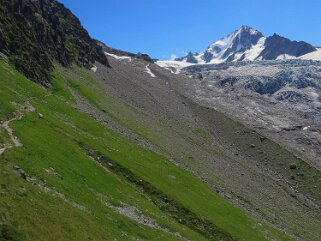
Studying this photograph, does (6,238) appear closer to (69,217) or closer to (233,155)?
(69,217)

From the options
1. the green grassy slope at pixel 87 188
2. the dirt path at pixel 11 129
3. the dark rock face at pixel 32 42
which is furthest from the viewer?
the dark rock face at pixel 32 42

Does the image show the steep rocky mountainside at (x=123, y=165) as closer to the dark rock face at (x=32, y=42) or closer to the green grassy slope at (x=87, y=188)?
the green grassy slope at (x=87, y=188)

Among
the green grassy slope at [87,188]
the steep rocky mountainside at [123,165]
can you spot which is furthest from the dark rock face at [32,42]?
the green grassy slope at [87,188]

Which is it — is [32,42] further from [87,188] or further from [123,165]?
[87,188]

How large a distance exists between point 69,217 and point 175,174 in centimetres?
4280

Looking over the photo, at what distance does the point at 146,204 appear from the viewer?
57438 mm

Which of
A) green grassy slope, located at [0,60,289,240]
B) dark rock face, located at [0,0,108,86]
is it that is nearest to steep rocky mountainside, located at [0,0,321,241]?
green grassy slope, located at [0,60,289,240]

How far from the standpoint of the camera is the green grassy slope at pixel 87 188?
36188 millimetres

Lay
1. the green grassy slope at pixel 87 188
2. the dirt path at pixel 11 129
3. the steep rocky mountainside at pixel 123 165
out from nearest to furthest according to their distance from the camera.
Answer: the green grassy slope at pixel 87 188 < the steep rocky mountainside at pixel 123 165 < the dirt path at pixel 11 129

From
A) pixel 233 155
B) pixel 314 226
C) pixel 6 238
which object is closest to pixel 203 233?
pixel 6 238

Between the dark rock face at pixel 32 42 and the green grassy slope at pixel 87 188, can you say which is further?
the dark rock face at pixel 32 42

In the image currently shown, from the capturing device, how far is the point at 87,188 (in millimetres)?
50656

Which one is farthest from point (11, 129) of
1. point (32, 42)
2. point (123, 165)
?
A: point (32, 42)

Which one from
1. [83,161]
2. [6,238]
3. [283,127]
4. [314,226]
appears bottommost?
[6,238]
